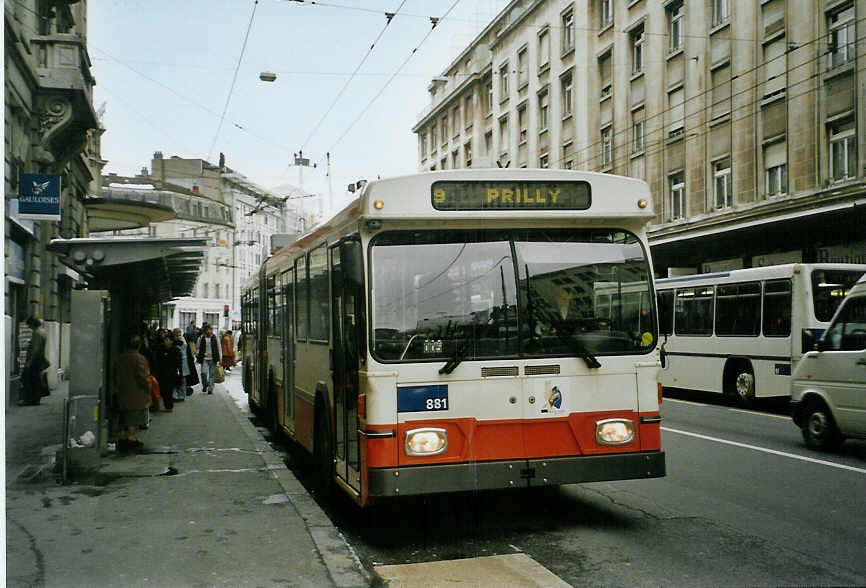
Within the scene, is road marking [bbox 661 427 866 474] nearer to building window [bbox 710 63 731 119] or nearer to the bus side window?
the bus side window

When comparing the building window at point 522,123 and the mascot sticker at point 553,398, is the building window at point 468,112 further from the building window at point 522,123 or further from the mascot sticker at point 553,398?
the mascot sticker at point 553,398

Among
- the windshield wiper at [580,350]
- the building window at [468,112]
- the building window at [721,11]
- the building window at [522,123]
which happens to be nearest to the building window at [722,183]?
the building window at [721,11]

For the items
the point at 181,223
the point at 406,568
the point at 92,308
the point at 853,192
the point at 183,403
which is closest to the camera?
the point at 406,568

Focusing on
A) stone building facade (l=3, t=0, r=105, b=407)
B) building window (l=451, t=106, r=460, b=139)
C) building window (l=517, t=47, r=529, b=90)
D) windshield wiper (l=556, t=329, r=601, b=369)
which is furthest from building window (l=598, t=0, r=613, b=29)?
windshield wiper (l=556, t=329, r=601, b=369)

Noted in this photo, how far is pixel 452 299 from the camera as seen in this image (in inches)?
262

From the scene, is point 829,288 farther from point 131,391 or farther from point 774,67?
point 131,391

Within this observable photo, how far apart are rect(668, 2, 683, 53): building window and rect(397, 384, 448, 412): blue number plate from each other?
84.3 ft

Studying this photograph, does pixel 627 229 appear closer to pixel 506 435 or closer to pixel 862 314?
pixel 506 435

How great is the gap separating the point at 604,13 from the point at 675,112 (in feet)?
22.9

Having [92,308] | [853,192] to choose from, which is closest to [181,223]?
[853,192]

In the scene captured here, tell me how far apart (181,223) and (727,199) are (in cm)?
6086

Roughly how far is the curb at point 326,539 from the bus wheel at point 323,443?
0.26 metres

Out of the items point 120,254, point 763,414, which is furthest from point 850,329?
point 120,254

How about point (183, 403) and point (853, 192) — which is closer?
point (183, 403)
